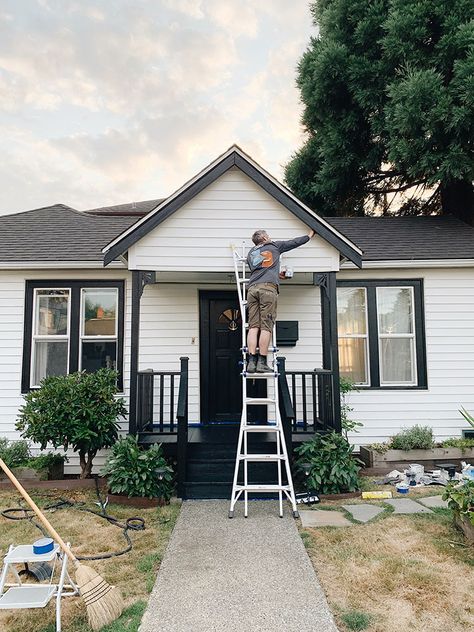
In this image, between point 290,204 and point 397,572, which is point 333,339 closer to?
point 290,204

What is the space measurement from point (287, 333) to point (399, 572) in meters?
3.95

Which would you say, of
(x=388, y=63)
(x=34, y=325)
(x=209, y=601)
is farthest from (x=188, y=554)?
(x=388, y=63)

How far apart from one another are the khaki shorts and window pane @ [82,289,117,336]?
2.62m

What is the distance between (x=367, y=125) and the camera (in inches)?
428

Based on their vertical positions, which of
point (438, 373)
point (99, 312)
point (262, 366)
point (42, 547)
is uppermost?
point (99, 312)

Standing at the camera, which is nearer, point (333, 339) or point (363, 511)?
point (363, 511)

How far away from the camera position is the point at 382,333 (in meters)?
6.85

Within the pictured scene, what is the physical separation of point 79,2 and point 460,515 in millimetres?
11948

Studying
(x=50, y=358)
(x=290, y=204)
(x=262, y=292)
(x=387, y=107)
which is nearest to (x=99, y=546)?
(x=262, y=292)

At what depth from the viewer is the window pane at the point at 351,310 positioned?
6.90 m

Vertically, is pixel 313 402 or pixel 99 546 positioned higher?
pixel 313 402

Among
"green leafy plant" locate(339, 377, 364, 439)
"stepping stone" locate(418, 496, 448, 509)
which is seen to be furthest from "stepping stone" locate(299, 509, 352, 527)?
"green leafy plant" locate(339, 377, 364, 439)

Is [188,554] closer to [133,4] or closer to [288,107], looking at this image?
[133,4]

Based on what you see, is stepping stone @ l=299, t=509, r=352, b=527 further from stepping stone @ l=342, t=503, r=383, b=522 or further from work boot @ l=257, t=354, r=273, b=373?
work boot @ l=257, t=354, r=273, b=373
